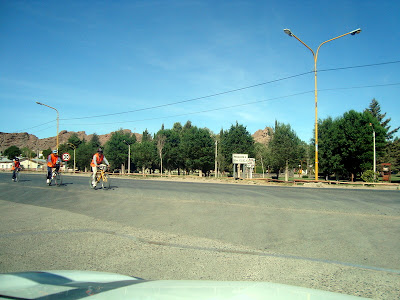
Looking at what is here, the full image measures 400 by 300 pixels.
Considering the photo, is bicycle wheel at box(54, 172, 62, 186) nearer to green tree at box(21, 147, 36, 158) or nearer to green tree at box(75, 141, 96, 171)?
green tree at box(75, 141, 96, 171)

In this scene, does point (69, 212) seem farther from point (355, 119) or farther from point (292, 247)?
point (355, 119)

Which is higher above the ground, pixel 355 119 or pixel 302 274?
pixel 355 119

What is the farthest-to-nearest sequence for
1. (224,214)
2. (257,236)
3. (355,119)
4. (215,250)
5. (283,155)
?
(283,155) < (355,119) < (224,214) < (257,236) < (215,250)

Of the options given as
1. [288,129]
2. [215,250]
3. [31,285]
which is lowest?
[215,250]

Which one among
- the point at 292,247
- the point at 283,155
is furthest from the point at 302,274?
the point at 283,155

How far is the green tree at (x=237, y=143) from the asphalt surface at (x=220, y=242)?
189ft

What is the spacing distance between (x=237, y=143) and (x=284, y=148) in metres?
15.6

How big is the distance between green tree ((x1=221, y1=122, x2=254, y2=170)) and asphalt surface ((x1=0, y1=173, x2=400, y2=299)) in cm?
5775

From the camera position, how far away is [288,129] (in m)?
55.2

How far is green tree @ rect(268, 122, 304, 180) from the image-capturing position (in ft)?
177

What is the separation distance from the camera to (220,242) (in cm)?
573

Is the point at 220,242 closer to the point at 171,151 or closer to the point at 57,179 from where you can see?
the point at 57,179

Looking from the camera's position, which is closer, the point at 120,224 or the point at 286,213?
the point at 120,224

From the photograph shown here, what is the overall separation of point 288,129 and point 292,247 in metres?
52.2
